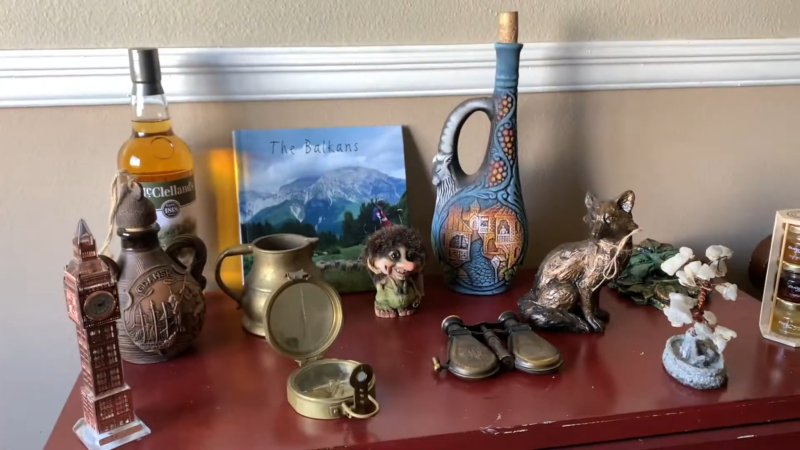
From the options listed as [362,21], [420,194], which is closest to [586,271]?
[420,194]

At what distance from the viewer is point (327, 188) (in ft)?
3.20

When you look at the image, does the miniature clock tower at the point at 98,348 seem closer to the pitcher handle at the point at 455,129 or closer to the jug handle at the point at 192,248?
the jug handle at the point at 192,248

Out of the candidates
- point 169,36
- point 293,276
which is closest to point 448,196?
point 293,276

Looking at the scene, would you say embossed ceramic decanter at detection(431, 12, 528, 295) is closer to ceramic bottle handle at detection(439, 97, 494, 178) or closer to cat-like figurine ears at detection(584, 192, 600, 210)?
ceramic bottle handle at detection(439, 97, 494, 178)

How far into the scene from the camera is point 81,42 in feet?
2.92

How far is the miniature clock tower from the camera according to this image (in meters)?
0.63

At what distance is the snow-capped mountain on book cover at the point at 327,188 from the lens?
955 mm

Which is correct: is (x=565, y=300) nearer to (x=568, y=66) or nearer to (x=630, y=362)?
(x=630, y=362)

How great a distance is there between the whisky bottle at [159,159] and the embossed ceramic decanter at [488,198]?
33 cm

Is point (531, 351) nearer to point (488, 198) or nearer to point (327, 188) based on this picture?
point (488, 198)

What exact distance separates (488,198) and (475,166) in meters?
0.15

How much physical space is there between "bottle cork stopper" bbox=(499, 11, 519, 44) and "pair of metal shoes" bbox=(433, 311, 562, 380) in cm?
37

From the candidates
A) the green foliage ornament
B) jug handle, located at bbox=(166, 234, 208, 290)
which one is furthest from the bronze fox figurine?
jug handle, located at bbox=(166, 234, 208, 290)

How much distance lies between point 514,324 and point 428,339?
10 cm
